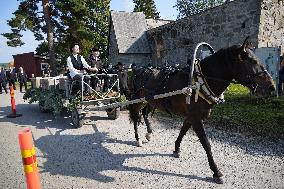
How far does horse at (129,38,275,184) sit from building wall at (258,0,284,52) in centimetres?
1251

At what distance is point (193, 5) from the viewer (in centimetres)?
7700

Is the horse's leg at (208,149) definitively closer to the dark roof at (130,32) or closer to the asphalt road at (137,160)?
the asphalt road at (137,160)

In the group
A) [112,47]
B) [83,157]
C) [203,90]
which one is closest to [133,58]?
[112,47]

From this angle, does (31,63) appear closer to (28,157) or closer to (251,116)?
(251,116)

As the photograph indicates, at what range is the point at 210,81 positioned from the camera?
5160mm

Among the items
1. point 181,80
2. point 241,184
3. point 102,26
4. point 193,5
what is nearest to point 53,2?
point 102,26

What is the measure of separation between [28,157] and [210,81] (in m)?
3.35

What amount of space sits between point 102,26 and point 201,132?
3958 centimetres

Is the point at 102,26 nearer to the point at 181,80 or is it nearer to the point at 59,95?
the point at 59,95

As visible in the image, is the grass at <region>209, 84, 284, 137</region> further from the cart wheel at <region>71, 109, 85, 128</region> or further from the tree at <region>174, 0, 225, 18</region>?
the tree at <region>174, 0, 225, 18</region>

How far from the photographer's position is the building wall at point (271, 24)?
55.0 feet

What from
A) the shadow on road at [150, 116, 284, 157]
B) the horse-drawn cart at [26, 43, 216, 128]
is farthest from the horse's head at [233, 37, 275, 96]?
the horse-drawn cart at [26, 43, 216, 128]

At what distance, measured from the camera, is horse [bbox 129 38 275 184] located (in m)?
4.54

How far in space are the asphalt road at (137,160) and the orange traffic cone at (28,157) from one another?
1830 mm
